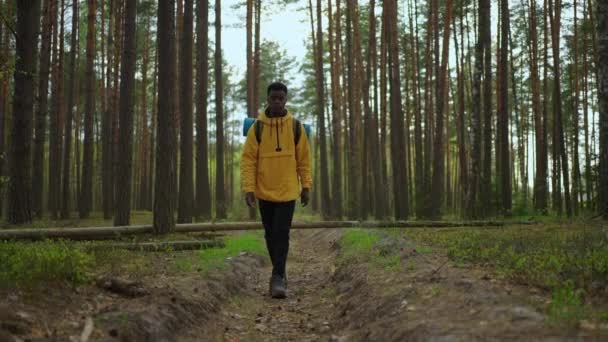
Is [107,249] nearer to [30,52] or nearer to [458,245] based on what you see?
[458,245]

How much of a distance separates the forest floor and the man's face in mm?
2270

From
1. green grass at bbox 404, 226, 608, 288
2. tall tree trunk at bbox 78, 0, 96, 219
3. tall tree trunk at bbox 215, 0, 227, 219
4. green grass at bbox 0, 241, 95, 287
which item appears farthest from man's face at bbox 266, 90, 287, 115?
tall tree trunk at bbox 78, 0, 96, 219

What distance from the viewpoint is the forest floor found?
3.41 m

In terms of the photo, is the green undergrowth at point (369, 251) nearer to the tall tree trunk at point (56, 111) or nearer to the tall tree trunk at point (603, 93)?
the tall tree trunk at point (603, 93)

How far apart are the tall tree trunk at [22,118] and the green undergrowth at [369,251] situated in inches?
303

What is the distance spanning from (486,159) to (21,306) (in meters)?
14.3

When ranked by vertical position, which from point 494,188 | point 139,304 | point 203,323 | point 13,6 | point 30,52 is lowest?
point 203,323

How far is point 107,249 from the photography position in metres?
7.29

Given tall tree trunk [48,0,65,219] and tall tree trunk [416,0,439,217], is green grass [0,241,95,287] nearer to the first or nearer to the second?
tall tree trunk [416,0,439,217]

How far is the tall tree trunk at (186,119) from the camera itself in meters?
14.3

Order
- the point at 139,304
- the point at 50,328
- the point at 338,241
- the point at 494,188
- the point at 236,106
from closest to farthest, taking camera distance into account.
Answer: the point at 50,328, the point at 139,304, the point at 338,241, the point at 494,188, the point at 236,106

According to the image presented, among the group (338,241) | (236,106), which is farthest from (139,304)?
(236,106)

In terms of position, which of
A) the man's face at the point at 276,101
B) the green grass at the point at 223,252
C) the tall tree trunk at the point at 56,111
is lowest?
the green grass at the point at 223,252

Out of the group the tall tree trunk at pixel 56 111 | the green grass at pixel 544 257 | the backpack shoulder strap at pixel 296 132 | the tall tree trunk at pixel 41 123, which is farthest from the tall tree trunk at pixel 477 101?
the tall tree trunk at pixel 56 111
